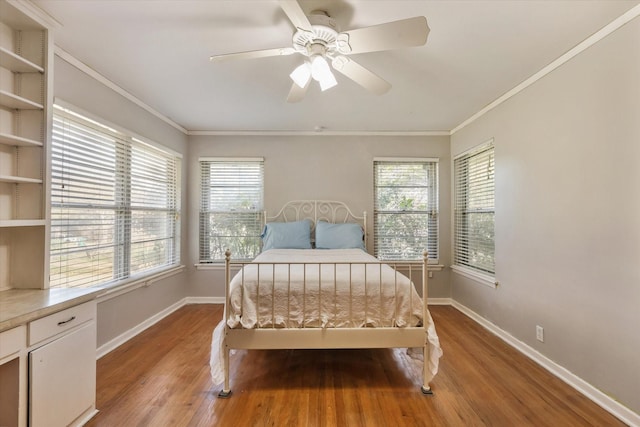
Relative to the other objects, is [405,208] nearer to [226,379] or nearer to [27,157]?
[226,379]

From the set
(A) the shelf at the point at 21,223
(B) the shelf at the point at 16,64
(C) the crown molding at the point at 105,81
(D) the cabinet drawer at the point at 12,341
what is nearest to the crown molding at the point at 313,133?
(C) the crown molding at the point at 105,81

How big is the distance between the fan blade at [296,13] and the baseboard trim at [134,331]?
2940mm

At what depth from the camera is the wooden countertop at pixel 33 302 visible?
127 centimetres

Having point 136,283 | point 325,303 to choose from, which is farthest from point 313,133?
point 136,283

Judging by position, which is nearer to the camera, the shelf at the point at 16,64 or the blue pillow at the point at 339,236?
the shelf at the point at 16,64

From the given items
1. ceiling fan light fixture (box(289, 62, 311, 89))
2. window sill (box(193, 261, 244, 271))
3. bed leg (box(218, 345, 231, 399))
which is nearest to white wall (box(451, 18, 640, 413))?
ceiling fan light fixture (box(289, 62, 311, 89))

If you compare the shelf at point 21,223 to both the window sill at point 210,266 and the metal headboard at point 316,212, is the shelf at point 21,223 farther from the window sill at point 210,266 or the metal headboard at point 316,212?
the metal headboard at point 316,212

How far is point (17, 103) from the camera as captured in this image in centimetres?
165

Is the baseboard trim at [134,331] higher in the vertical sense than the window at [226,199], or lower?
lower

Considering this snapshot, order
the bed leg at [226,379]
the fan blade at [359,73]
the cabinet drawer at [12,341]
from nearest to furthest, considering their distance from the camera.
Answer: the cabinet drawer at [12,341]
the fan blade at [359,73]
the bed leg at [226,379]

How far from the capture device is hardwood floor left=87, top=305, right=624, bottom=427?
5.68 ft

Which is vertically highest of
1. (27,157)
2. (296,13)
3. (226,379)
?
(296,13)

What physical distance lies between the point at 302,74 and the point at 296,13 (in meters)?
0.48

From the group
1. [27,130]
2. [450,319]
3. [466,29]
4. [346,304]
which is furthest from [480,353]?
[27,130]
